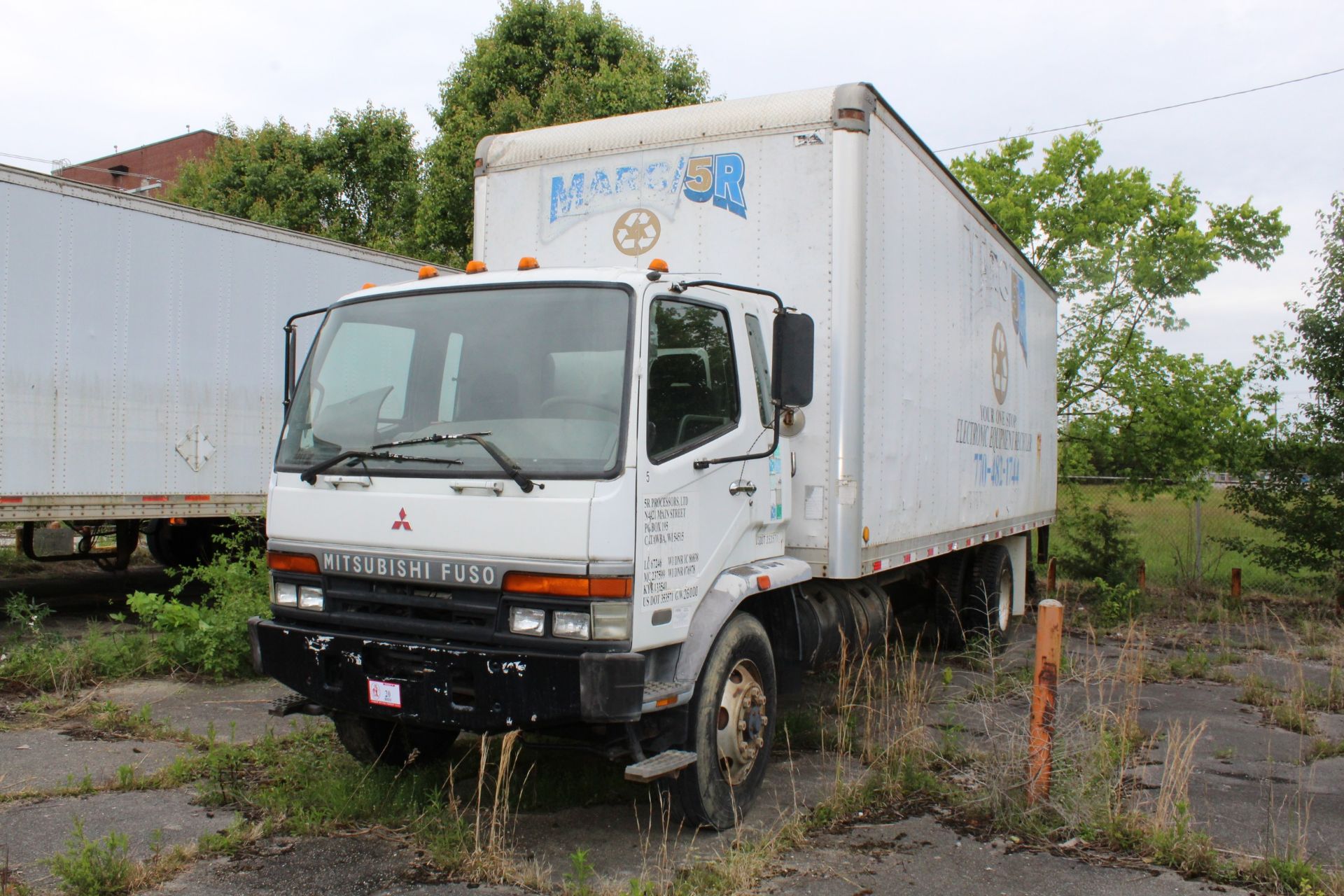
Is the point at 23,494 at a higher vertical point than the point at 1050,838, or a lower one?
higher

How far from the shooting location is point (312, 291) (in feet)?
35.0

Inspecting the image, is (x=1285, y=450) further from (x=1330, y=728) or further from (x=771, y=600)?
(x=771, y=600)

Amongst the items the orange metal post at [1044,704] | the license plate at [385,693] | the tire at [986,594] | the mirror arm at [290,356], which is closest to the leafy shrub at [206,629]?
the mirror arm at [290,356]

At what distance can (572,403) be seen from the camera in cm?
416

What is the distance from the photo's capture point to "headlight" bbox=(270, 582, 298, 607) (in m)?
4.57

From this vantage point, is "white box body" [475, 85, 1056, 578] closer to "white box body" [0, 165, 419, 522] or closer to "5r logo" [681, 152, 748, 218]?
"5r logo" [681, 152, 748, 218]

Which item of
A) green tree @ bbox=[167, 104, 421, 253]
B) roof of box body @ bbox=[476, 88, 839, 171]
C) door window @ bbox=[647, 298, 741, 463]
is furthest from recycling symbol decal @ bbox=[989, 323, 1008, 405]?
green tree @ bbox=[167, 104, 421, 253]

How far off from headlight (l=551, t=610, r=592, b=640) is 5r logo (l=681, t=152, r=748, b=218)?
275cm

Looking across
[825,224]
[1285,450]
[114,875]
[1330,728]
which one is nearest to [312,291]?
[825,224]

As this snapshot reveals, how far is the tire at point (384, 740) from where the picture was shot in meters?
5.10

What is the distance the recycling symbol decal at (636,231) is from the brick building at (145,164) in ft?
134

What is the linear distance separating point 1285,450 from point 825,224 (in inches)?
424

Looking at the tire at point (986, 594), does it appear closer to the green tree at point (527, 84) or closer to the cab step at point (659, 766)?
the cab step at point (659, 766)

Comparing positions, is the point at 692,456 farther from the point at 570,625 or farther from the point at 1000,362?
the point at 1000,362
